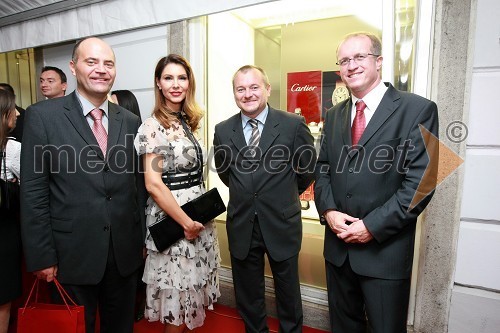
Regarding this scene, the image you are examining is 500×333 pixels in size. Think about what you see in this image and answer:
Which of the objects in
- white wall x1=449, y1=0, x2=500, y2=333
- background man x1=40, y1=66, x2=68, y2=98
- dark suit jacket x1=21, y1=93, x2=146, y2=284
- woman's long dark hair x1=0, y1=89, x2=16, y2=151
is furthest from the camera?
background man x1=40, y1=66, x2=68, y2=98

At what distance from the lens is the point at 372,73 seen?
1703 millimetres

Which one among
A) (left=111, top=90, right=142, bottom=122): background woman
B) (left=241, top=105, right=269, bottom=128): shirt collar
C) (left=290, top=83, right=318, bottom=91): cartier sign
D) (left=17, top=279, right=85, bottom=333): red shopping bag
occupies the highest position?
(left=290, top=83, right=318, bottom=91): cartier sign

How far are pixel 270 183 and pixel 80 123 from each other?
1.08 metres

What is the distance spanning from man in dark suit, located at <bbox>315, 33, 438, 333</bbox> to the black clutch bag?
2.36 feet

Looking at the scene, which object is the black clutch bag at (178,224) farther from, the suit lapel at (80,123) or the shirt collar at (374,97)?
the shirt collar at (374,97)

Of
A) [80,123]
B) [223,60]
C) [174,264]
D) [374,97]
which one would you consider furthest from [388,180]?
[223,60]

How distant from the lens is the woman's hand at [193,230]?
6.59 feet

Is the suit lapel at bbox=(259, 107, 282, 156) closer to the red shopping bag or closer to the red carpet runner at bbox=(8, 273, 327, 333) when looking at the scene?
the red shopping bag

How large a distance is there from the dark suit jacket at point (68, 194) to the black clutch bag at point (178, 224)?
0.21m

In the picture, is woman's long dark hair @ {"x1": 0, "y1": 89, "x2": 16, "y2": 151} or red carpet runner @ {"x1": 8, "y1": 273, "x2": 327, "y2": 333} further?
red carpet runner @ {"x1": 8, "y1": 273, "x2": 327, "y2": 333}

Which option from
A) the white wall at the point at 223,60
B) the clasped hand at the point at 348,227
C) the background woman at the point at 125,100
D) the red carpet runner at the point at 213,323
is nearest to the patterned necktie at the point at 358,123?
the clasped hand at the point at 348,227

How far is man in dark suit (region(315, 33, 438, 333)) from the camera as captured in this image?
1.62m

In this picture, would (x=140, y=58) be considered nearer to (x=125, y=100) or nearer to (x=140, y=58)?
(x=140, y=58)

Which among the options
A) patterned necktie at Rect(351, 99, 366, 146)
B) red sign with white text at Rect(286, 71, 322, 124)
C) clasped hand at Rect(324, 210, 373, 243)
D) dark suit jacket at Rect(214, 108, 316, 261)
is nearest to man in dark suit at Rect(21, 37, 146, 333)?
dark suit jacket at Rect(214, 108, 316, 261)
